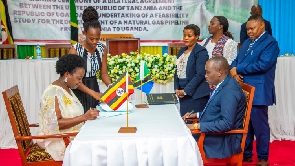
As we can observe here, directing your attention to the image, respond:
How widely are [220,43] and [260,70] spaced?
689 millimetres

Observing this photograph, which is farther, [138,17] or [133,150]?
[138,17]

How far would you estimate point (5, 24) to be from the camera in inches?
279

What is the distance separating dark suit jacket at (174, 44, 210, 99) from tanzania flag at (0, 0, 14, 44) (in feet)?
13.7

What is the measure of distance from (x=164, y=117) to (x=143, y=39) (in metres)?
4.87

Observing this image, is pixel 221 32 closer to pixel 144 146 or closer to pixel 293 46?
pixel 144 146

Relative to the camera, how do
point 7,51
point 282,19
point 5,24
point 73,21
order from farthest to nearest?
point 282,19
point 73,21
point 5,24
point 7,51

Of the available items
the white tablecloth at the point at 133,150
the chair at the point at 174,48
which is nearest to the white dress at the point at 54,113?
the white tablecloth at the point at 133,150

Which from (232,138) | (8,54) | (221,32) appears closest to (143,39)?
(8,54)

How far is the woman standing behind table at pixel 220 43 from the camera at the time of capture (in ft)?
14.4

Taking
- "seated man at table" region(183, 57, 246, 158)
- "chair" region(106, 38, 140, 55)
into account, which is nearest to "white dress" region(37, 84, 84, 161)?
"seated man at table" region(183, 57, 246, 158)

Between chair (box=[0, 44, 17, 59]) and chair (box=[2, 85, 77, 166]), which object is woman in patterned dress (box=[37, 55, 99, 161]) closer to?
chair (box=[2, 85, 77, 166])

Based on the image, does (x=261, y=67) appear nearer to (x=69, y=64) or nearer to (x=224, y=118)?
(x=224, y=118)

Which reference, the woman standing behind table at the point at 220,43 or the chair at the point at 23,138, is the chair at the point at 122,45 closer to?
the woman standing behind table at the point at 220,43

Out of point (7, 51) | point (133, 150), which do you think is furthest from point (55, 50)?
point (133, 150)
